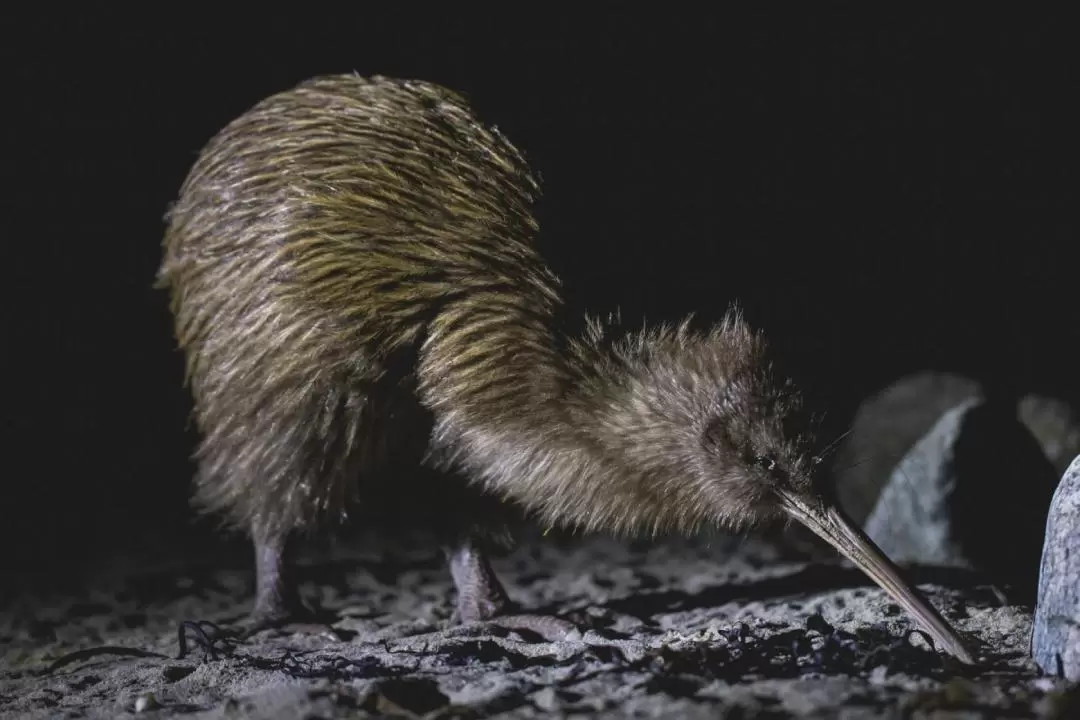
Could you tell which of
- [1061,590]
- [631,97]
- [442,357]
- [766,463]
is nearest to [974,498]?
[766,463]

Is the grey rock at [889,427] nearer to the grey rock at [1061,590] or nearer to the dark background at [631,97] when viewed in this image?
the dark background at [631,97]

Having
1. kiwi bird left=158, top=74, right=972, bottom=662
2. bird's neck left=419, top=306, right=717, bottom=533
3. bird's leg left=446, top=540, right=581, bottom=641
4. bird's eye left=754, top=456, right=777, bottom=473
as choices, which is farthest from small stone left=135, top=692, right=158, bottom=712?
bird's eye left=754, top=456, right=777, bottom=473

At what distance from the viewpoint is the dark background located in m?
5.84

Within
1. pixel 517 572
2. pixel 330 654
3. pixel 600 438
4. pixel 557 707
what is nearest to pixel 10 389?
pixel 517 572

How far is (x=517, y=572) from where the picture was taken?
5609 millimetres

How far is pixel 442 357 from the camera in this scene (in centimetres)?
413

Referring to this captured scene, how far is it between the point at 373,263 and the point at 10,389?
332cm

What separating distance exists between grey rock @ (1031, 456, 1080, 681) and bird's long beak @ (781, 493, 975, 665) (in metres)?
0.20

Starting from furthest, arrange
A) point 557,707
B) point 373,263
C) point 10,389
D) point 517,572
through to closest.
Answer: point 10,389, point 517,572, point 373,263, point 557,707

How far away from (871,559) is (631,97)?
1999 millimetres

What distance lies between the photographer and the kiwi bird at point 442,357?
3994 millimetres

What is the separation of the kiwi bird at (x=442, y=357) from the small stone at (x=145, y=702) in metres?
0.88

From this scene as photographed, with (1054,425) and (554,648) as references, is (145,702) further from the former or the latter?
(1054,425)

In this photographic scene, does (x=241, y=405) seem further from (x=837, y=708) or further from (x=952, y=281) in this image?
(x=952, y=281)
